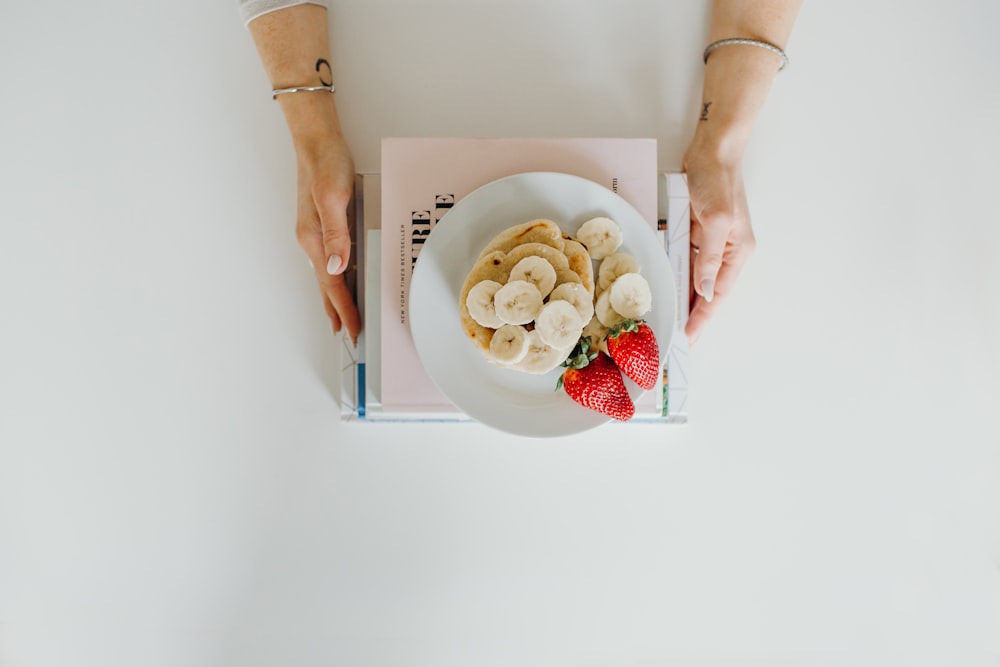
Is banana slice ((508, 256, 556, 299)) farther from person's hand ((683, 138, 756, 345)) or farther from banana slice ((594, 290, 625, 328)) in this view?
person's hand ((683, 138, 756, 345))

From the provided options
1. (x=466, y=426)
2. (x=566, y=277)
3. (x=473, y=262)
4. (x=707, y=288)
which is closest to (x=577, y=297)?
(x=566, y=277)

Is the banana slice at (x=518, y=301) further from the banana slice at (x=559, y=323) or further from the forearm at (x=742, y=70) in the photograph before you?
the forearm at (x=742, y=70)

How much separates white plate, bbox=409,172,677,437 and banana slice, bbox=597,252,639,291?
2 cm

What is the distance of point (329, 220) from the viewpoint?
97cm

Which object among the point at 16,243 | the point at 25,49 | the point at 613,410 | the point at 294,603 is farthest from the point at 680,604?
the point at 25,49

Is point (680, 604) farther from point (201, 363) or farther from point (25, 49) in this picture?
point (25, 49)

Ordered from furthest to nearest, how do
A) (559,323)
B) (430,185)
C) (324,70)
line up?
(324,70) < (430,185) < (559,323)

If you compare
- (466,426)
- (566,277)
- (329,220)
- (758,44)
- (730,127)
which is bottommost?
(466,426)

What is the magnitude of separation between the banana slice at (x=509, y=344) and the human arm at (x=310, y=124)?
30cm

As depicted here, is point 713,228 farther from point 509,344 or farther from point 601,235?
point 509,344

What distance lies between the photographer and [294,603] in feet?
3.62

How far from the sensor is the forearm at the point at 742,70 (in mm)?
1013

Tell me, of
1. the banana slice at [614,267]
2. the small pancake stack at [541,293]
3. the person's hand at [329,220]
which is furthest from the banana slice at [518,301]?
the person's hand at [329,220]

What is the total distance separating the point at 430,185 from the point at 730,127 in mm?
490
